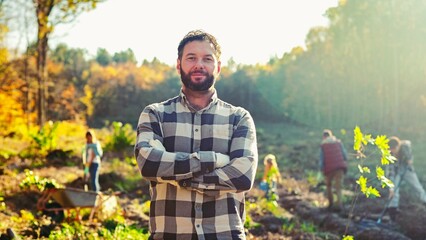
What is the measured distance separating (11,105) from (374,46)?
23.5m

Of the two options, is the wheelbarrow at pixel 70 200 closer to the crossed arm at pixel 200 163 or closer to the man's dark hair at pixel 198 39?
the crossed arm at pixel 200 163

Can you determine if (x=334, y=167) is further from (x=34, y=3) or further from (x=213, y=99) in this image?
(x=34, y=3)

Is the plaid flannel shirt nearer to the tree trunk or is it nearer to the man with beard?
the man with beard

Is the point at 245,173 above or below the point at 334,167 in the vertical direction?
above

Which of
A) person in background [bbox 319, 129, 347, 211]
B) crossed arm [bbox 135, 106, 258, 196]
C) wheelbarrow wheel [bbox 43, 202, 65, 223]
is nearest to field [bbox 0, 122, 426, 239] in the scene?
wheelbarrow wheel [bbox 43, 202, 65, 223]

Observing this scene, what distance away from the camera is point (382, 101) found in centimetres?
3278

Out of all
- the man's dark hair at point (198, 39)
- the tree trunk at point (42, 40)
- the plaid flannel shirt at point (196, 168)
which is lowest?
the plaid flannel shirt at point (196, 168)

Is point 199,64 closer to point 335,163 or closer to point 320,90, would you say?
point 335,163

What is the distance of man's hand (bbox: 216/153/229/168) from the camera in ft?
8.24

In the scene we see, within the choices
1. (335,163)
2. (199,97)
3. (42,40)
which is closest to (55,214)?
(335,163)

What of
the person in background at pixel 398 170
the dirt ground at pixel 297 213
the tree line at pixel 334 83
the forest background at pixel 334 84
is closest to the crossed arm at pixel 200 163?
the dirt ground at pixel 297 213

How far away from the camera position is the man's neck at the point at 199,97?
2598 mm

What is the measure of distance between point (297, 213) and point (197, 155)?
27.8 feet

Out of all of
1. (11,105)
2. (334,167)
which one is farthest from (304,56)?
(334,167)
